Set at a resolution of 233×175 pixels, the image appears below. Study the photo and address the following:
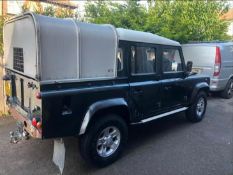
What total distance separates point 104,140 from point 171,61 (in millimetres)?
2362

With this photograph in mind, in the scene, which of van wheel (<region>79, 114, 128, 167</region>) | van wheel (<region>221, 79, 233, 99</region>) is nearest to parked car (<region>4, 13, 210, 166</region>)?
van wheel (<region>79, 114, 128, 167</region>)

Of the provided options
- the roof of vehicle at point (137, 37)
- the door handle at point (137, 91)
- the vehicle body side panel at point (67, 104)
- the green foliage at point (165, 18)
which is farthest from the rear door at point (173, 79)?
the green foliage at point (165, 18)

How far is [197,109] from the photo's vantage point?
6.09 metres

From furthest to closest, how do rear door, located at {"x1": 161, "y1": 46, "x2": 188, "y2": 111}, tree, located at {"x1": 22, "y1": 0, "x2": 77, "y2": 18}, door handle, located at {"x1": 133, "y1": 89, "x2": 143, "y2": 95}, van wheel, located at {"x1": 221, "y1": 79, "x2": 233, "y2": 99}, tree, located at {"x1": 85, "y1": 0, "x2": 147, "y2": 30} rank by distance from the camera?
tree, located at {"x1": 85, "y1": 0, "x2": 147, "y2": 30} → van wheel, located at {"x1": 221, "y1": 79, "x2": 233, "y2": 99} → tree, located at {"x1": 22, "y1": 0, "x2": 77, "y2": 18} → rear door, located at {"x1": 161, "y1": 46, "x2": 188, "y2": 111} → door handle, located at {"x1": 133, "y1": 89, "x2": 143, "y2": 95}

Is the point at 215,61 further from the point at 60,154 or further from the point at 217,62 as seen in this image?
the point at 60,154

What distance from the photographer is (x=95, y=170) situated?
368cm

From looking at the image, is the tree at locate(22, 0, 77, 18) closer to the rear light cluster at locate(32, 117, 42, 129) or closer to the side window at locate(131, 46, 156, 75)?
the side window at locate(131, 46, 156, 75)

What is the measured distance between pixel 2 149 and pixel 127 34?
3072 mm

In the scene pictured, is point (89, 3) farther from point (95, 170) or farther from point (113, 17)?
point (95, 170)

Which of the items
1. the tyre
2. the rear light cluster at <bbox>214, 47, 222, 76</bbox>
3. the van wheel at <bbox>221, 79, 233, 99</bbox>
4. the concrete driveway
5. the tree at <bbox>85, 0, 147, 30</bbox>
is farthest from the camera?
the tree at <bbox>85, 0, 147, 30</bbox>

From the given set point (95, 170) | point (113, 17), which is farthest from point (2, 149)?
point (113, 17)

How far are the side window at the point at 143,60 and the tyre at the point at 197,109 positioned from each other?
6.34 feet

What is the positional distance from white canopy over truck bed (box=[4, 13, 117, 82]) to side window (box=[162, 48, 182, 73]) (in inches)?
60.5

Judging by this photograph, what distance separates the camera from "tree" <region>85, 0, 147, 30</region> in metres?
9.70
